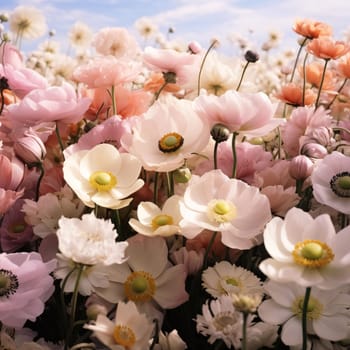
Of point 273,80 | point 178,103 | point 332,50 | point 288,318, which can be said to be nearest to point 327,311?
point 288,318

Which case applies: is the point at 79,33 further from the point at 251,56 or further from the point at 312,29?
the point at 251,56

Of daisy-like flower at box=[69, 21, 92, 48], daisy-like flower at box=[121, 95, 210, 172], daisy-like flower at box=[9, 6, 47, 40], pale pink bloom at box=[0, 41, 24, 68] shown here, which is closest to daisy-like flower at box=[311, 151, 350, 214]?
daisy-like flower at box=[121, 95, 210, 172]

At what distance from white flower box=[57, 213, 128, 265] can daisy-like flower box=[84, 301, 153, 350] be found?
0.05 meters

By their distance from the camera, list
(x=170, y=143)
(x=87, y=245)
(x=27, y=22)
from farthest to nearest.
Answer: (x=27, y=22), (x=170, y=143), (x=87, y=245)

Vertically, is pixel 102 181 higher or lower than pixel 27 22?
higher

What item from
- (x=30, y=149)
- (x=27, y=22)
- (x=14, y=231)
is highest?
(x=30, y=149)

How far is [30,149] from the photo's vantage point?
79cm

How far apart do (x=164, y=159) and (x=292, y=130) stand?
9.0 inches

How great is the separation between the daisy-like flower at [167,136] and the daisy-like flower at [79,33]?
6.26ft

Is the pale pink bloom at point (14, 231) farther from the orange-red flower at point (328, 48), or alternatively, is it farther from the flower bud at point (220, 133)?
the orange-red flower at point (328, 48)

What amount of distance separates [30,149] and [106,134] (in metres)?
0.10

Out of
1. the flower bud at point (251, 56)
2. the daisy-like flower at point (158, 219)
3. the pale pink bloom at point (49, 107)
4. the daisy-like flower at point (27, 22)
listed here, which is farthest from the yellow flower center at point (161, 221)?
the daisy-like flower at point (27, 22)

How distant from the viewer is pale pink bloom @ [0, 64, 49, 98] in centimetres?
96

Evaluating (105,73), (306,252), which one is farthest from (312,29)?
(306,252)
